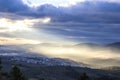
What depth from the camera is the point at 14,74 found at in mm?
153750

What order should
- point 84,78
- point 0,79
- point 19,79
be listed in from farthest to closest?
point 0,79 < point 19,79 < point 84,78

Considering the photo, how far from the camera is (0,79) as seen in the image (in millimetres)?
170125

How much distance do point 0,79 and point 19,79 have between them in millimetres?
24638

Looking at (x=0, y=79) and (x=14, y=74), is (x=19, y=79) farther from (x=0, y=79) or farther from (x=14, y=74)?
(x=0, y=79)

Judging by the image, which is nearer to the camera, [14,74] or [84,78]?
[84,78]

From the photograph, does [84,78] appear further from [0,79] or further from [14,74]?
[0,79]

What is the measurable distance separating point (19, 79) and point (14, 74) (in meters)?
6.96

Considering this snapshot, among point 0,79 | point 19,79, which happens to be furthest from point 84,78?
point 0,79

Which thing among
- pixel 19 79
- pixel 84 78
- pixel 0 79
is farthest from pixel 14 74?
pixel 84 78

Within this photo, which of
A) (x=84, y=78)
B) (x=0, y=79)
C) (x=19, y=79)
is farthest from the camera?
(x=0, y=79)

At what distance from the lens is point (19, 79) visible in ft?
483

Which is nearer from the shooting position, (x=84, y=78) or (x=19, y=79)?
(x=84, y=78)

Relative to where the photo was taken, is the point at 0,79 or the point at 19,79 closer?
the point at 19,79

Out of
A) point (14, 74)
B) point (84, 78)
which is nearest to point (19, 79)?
point (14, 74)
